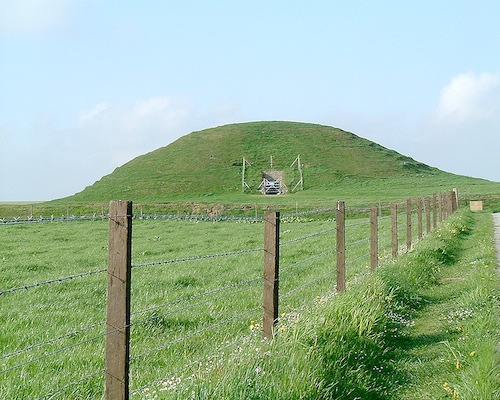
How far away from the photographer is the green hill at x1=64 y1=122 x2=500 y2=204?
259ft

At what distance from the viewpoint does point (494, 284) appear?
10836 millimetres

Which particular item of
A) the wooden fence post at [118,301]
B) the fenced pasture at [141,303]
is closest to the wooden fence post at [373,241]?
the fenced pasture at [141,303]

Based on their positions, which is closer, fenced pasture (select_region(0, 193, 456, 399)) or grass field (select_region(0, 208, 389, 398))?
fenced pasture (select_region(0, 193, 456, 399))

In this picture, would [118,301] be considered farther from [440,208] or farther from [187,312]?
[440,208]

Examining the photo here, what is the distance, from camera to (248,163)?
9188cm

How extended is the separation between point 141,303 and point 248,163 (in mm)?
81522

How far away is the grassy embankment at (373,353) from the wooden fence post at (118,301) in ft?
1.15

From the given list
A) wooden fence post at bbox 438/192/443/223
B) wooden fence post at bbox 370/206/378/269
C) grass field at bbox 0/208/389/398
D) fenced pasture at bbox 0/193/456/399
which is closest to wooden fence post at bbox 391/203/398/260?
fenced pasture at bbox 0/193/456/399

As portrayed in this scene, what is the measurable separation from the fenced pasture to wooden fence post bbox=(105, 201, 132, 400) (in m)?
0.04

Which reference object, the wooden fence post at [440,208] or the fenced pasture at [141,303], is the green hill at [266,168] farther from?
the fenced pasture at [141,303]

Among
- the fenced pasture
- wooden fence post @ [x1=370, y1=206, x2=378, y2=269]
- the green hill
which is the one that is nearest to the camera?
the fenced pasture

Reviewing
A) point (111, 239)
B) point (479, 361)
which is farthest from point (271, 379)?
point (479, 361)

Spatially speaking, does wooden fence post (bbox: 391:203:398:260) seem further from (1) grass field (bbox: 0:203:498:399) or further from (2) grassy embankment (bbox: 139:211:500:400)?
(2) grassy embankment (bbox: 139:211:500:400)

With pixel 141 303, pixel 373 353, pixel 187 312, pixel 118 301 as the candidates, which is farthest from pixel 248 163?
pixel 118 301
